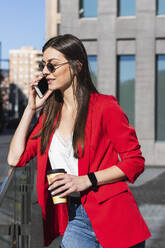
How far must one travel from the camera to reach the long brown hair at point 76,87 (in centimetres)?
264

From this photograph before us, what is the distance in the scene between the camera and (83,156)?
102 inches

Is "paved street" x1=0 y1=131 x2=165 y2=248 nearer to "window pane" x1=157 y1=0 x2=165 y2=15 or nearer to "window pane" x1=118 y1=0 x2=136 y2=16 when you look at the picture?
"window pane" x1=157 y1=0 x2=165 y2=15

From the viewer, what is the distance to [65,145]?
270 centimetres

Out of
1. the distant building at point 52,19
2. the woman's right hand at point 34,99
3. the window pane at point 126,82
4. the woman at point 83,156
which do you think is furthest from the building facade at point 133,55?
the distant building at point 52,19

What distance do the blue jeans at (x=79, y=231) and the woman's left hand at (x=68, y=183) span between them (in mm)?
175

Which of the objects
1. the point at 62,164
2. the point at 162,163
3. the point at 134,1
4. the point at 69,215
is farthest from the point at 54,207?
the point at 134,1

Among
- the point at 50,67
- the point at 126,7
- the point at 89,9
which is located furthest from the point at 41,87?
the point at 89,9

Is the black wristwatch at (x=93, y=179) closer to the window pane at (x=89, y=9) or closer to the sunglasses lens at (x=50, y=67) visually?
the sunglasses lens at (x=50, y=67)

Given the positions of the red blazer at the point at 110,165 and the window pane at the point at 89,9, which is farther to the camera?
the window pane at the point at 89,9

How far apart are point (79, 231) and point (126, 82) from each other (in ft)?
54.5

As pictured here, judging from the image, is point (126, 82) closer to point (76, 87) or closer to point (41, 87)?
point (41, 87)

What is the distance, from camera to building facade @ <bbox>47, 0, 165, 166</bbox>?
18.6 m

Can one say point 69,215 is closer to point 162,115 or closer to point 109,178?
point 109,178

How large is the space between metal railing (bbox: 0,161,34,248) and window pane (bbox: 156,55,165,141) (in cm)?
1426
